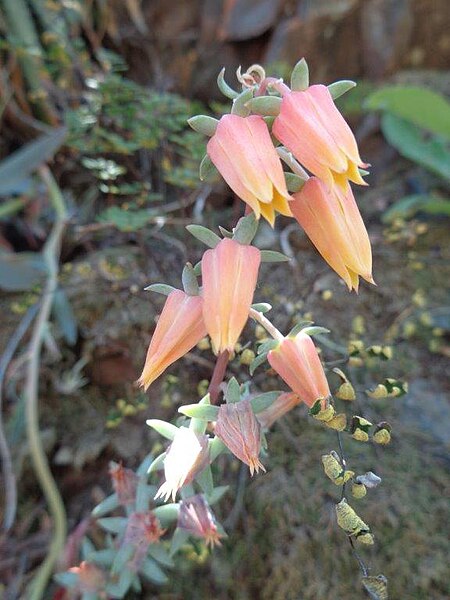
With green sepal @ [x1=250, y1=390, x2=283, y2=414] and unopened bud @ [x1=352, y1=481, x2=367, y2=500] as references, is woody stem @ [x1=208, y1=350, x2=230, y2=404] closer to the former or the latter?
green sepal @ [x1=250, y1=390, x2=283, y2=414]

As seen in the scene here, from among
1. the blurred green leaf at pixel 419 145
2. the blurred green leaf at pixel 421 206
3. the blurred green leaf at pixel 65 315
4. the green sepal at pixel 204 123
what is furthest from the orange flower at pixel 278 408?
the blurred green leaf at pixel 419 145

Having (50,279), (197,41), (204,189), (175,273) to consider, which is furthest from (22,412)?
(197,41)

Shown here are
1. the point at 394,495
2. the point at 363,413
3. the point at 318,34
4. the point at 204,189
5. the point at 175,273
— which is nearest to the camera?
the point at 394,495

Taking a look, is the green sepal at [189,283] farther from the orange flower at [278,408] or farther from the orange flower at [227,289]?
the orange flower at [278,408]

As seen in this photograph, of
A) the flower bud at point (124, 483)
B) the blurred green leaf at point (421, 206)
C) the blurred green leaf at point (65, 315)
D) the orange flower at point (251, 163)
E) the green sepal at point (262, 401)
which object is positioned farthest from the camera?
the blurred green leaf at point (421, 206)

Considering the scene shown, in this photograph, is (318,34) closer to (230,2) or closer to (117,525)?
(230,2)

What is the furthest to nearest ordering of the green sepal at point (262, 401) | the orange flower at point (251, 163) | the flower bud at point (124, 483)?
the flower bud at point (124, 483) < the green sepal at point (262, 401) < the orange flower at point (251, 163)
